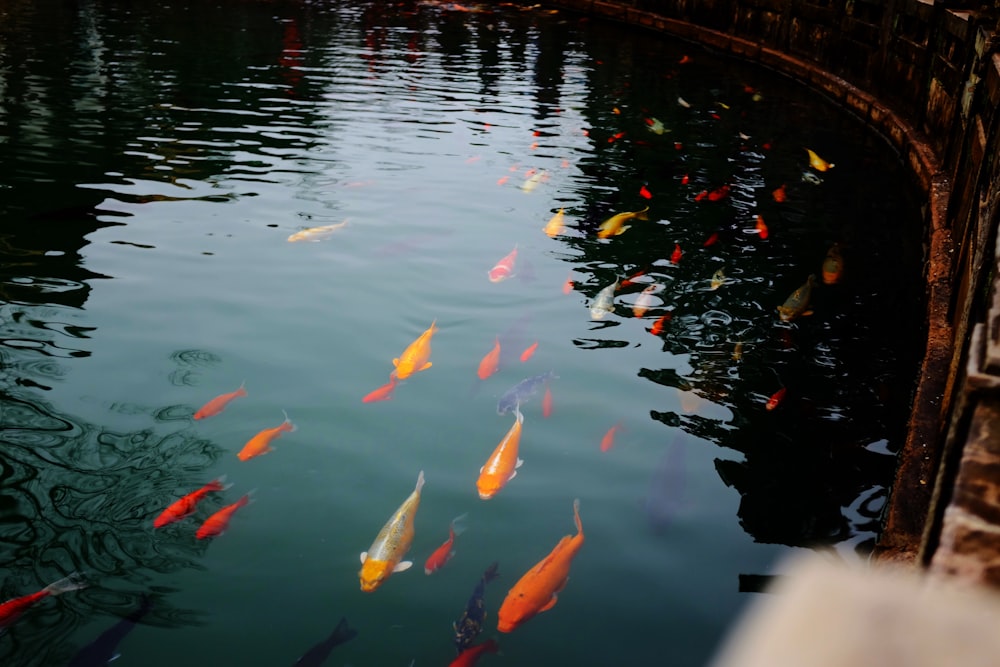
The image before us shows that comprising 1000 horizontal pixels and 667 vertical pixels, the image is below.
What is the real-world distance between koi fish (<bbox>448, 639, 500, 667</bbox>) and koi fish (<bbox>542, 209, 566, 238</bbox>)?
578cm

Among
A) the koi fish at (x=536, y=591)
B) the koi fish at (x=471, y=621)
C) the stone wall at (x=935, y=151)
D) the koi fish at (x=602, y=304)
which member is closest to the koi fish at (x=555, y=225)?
the koi fish at (x=602, y=304)

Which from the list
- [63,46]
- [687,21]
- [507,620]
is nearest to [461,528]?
[507,620]

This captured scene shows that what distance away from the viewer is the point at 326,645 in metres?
3.87

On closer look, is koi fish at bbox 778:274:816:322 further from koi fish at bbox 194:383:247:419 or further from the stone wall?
koi fish at bbox 194:383:247:419

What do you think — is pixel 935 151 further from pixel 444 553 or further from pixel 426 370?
pixel 444 553

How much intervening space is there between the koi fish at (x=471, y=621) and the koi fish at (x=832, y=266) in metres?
5.20

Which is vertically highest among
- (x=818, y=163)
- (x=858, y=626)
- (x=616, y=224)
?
(x=858, y=626)

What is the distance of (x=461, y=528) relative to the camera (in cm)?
467

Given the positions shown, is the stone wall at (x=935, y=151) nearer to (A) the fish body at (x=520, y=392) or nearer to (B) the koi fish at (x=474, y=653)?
(B) the koi fish at (x=474, y=653)

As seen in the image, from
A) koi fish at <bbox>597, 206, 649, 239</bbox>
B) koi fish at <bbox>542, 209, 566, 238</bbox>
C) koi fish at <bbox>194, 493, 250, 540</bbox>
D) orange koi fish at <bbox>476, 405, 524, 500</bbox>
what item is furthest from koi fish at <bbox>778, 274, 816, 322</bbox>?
koi fish at <bbox>194, 493, 250, 540</bbox>

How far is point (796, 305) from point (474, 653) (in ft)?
15.4

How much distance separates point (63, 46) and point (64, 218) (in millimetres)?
11730

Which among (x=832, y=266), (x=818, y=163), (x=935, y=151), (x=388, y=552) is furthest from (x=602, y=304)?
(x=935, y=151)

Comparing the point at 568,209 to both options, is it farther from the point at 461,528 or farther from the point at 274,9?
the point at 274,9
